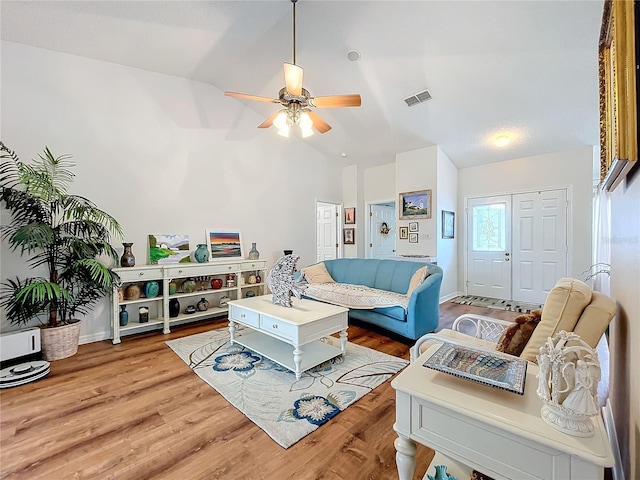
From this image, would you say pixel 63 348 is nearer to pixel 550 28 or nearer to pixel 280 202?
pixel 280 202

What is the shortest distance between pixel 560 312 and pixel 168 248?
13.6ft

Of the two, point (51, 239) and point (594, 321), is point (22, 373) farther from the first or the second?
point (594, 321)

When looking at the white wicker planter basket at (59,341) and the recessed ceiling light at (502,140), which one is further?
the recessed ceiling light at (502,140)

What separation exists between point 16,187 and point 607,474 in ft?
16.7

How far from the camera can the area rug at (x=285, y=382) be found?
191cm

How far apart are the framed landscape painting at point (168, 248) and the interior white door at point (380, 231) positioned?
12.5 feet

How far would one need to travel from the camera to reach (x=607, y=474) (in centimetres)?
145

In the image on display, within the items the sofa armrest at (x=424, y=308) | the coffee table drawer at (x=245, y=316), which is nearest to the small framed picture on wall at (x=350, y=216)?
the sofa armrest at (x=424, y=308)

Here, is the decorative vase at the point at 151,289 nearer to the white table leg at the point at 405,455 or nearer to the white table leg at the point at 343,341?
the white table leg at the point at 343,341

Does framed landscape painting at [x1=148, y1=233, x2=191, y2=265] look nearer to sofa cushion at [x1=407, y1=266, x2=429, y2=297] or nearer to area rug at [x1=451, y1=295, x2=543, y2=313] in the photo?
sofa cushion at [x1=407, y1=266, x2=429, y2=297]

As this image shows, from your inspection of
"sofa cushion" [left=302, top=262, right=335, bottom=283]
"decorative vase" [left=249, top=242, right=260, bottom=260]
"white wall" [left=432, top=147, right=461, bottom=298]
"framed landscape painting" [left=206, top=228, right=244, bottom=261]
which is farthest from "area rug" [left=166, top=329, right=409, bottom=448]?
"white wall" [left=432, top=147, right=461, bottom=298]

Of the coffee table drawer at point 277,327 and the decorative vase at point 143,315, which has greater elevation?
the coffee table drawer at point 277,327

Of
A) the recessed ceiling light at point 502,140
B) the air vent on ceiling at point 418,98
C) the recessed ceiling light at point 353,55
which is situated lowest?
the recessed ceiling light at point 502,140

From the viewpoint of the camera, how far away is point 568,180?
4.64 metres
